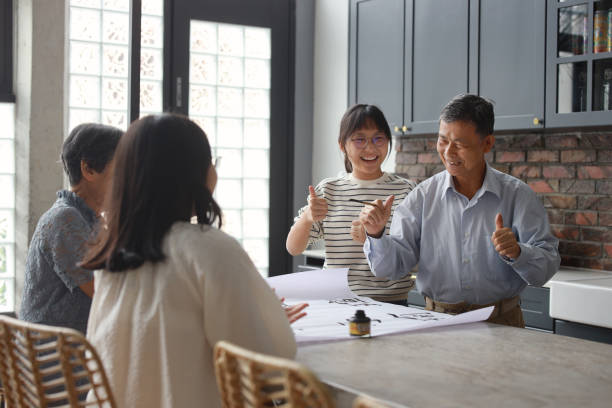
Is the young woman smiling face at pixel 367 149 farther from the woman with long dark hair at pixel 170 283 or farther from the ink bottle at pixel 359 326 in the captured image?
the woman with long dark hair at pixel 170 283

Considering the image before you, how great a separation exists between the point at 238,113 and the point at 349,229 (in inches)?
100

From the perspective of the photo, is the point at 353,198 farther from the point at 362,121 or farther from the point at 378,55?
the point at 378,55

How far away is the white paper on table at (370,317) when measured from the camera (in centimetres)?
189

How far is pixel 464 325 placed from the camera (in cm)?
203

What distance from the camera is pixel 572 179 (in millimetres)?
3736

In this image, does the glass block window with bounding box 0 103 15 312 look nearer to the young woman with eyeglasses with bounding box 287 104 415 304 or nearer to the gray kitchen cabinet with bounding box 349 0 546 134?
the gray kitchen cabinet with bounding box 349 0 546 134

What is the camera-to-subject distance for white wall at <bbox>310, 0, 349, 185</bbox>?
197 inches

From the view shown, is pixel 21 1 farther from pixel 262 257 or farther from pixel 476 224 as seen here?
pixel 476 224

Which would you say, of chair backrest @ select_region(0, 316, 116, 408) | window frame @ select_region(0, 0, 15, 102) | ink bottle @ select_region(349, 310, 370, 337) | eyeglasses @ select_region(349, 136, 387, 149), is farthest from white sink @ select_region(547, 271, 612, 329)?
window frame @ select_region(0, 0, 15, 102)

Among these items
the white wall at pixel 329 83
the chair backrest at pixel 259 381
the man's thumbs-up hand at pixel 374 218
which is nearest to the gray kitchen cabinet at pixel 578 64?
the man's thumbs-up hand at pixel 374 218

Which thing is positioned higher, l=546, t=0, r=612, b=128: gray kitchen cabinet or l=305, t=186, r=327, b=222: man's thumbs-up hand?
l=546, t=0, r=612, b=128: gray kitchen cabinet

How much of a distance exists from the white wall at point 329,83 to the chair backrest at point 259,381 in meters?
3.74

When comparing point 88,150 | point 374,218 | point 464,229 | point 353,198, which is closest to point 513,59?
point 353,198

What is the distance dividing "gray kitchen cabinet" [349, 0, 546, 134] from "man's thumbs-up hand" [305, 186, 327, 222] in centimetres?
139
